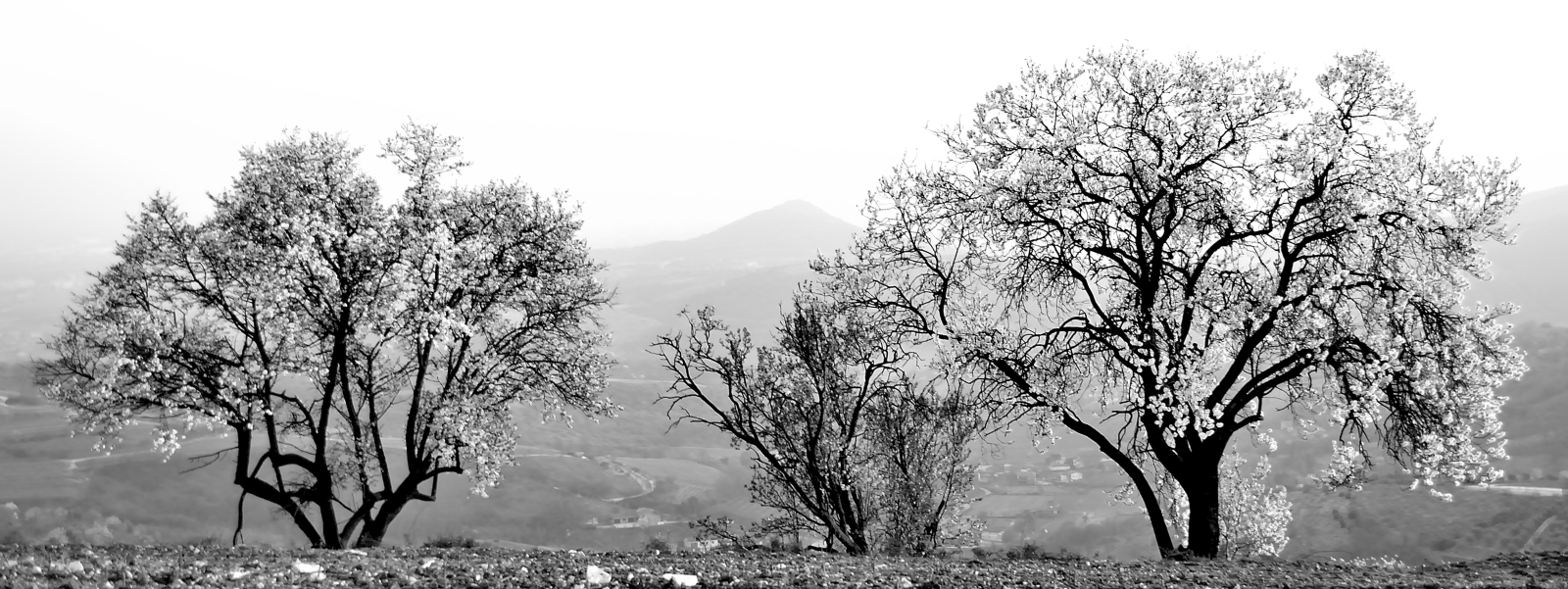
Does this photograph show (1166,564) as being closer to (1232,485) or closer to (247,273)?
(247,273)

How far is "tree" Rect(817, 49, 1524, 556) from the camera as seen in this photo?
58.9ft

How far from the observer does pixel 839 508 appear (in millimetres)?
22734

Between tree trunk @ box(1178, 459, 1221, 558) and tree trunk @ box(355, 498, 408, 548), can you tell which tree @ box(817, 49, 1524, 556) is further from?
tree trunk @ box(355, 498, 408, 548)

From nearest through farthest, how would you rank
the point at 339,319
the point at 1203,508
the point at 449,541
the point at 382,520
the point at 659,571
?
the point at 659,571 → the point at 1203,508 → the point at 339,319 → the point at 449,541 → the point at 382,520

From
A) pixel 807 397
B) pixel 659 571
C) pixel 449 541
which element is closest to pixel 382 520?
pixel 449 541

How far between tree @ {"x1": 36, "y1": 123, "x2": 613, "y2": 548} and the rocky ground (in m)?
7.92

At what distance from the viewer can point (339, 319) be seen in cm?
2295

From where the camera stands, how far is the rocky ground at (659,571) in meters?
10.9

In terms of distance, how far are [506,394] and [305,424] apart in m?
6.15

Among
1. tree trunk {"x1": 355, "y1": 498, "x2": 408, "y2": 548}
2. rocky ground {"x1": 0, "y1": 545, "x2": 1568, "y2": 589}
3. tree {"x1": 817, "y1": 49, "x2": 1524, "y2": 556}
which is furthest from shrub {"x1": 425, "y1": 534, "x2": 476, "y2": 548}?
tree {"x1": 817, "y1": 49, "x2": 1524, "y2": 556}

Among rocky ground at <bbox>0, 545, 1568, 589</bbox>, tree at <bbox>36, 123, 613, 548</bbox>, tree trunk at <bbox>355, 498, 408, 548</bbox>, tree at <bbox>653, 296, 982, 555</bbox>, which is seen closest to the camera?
rocky ground at <bbox>0, 545, 1568, 589</bbox>

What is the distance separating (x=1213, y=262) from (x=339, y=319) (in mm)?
23682

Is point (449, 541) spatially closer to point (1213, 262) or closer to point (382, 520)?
point (382, 520)

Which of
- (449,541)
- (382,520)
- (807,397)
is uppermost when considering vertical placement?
(807,397)
